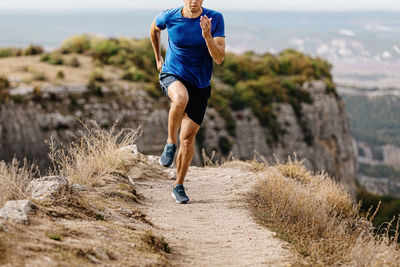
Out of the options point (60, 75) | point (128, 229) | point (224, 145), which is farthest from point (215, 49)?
point (224, 145)

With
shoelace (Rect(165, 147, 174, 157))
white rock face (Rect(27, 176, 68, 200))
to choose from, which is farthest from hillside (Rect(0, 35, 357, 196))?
white rock face (Rect(27, 176, 68, 200))

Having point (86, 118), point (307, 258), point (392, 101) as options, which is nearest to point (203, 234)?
point (307, 258)

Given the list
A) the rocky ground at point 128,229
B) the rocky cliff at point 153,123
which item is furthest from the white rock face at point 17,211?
the rocky cliff at point 153,123

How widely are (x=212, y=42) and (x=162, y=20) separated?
2.92ft

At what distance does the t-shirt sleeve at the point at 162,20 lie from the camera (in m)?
6.19

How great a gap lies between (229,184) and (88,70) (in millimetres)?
25697

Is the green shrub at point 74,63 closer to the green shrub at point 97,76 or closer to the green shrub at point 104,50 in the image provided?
the green shrub at point 104,50

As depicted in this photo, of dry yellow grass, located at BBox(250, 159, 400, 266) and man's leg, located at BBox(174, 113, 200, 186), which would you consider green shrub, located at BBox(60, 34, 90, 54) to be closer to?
dry yellow grass, located at BBox(250, 159, 400, 266)

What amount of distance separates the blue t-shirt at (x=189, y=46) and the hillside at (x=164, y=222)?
60.6 inches

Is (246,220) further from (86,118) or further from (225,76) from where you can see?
(225,76)

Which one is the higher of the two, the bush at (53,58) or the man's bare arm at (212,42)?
the man's bare arm at (212,42)

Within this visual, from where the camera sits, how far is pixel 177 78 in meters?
6.16

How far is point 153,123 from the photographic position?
29469mm

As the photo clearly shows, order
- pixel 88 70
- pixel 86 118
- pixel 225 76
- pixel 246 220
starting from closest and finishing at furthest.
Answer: pixel 246 220
pixel 86 118
pixel 88 70
pixel 225 76
